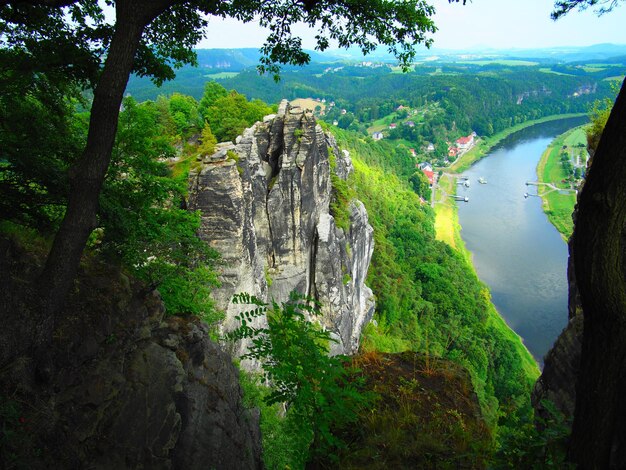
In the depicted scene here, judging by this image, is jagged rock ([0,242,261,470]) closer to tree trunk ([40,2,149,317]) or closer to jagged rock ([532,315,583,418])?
tree trunk ([40,2,149,317])

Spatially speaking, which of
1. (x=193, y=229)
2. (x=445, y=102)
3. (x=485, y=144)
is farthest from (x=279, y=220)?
(x=445, y=102)

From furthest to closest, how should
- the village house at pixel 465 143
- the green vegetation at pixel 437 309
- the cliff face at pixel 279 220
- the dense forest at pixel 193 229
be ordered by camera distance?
the village house at pixel 465 143 < the green vegetation at pixel 437 309 < the cliff face at pixel 279 220 < the dense forest at pixel 193 229

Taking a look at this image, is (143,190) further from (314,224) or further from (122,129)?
(314,224)

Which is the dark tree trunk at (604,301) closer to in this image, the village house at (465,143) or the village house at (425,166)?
the village house at (425,166)

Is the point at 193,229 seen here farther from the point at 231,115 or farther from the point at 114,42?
the point at 231,115

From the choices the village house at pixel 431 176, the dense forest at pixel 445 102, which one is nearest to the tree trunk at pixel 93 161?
the village house at pixel 431 176

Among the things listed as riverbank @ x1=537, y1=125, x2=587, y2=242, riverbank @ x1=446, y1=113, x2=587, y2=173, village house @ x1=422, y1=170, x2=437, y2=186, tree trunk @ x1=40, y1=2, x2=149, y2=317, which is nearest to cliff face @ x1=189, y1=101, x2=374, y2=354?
tree trunk @ x1=40, y1=2, x2=149, y2=317

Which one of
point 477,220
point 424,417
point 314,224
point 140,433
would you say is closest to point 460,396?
point 424,417
